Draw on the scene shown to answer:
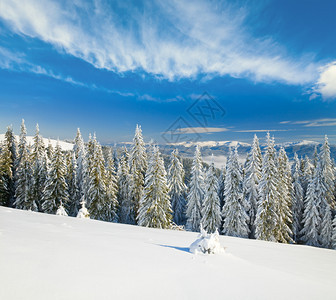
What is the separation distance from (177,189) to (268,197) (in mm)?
13677

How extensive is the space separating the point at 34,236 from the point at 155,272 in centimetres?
328

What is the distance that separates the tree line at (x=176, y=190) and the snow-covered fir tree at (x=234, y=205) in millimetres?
123

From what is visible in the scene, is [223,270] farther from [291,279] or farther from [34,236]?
[34,236]

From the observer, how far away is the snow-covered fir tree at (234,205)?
25284 millimetres

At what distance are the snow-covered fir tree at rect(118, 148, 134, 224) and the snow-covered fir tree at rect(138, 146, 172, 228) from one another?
723 centimetres

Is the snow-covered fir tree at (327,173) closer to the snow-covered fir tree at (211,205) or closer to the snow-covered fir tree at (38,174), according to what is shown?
the snow-covered fir tree at (211,205)

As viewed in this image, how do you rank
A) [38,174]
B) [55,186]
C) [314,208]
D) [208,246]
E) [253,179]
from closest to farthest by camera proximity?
[208,246] → [253,179] → [55,186] → [314,208] → [38,174]

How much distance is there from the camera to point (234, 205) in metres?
25.6

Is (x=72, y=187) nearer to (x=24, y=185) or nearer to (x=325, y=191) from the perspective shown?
(x=24, y=185)

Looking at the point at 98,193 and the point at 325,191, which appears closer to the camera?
the point at 98,193

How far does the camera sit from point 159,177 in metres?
22.9

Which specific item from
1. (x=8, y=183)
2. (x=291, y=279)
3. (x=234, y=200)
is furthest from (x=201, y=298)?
(x=8, y=183)

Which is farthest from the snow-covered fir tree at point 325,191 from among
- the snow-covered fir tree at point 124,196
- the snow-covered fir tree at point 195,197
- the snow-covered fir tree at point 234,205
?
the snow-covered fir tree at point 124,196

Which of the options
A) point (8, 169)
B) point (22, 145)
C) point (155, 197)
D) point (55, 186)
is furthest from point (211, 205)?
point (8, 169)
